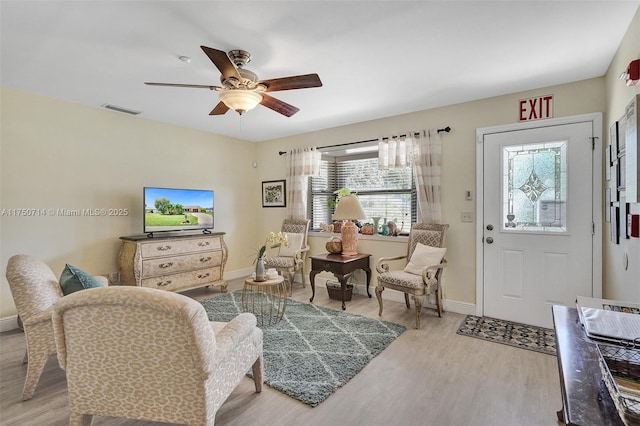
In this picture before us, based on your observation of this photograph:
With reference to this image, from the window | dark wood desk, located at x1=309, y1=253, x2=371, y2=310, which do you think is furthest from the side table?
the window

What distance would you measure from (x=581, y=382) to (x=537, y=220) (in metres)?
2.73

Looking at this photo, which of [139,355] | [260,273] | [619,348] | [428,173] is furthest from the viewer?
[428,173]

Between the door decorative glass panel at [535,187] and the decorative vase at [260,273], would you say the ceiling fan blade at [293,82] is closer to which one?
the decorative vase at [260,273]

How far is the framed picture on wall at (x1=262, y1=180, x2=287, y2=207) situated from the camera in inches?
214

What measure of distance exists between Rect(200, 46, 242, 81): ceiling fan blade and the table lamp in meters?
2.19

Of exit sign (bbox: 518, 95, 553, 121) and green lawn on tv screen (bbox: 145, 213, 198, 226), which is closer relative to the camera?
exit sign (bbox: 518, 95, 553, 121)

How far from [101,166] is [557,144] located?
5227 mm

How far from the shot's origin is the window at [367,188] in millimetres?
4324

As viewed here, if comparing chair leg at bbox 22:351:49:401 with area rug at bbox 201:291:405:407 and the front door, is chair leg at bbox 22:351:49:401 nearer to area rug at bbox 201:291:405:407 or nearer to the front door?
area rug at bbox 201:291:405:407

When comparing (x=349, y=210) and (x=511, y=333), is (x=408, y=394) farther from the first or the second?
(x=349, y=210)

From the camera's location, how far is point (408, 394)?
208 cm

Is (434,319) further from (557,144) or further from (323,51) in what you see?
(323,51)

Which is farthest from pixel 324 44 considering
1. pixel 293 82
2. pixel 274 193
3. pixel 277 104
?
pixel 274 193

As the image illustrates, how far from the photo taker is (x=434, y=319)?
3.46m
